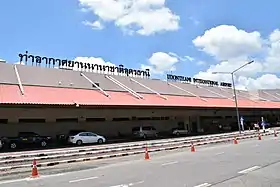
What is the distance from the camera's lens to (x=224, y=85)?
3248 inches

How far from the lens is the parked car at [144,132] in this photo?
156ft

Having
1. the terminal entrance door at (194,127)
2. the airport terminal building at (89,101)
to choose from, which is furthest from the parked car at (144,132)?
the terminal entrance door at (194,127)

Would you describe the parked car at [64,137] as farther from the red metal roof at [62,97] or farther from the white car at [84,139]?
the red metal roof at [62,97]

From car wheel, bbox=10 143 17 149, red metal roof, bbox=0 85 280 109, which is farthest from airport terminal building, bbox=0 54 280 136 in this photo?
car wheel, bbox=10 143 17 149

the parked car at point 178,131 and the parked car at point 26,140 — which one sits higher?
the parked car at point 178,131

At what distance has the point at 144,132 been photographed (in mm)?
48031

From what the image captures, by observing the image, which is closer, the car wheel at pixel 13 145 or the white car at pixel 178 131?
the car wheel at pixel 13 145

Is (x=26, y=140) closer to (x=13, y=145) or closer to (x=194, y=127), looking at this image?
(x=13, y=145)

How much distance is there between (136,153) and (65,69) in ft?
75.1

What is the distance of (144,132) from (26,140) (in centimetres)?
1750

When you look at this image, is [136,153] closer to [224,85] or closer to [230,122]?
[230,122]

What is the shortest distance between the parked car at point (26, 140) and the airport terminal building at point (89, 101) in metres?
2.26

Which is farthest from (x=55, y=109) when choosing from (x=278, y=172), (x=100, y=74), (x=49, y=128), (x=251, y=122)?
(x=251, y=122)

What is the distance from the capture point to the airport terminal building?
36.2 m
